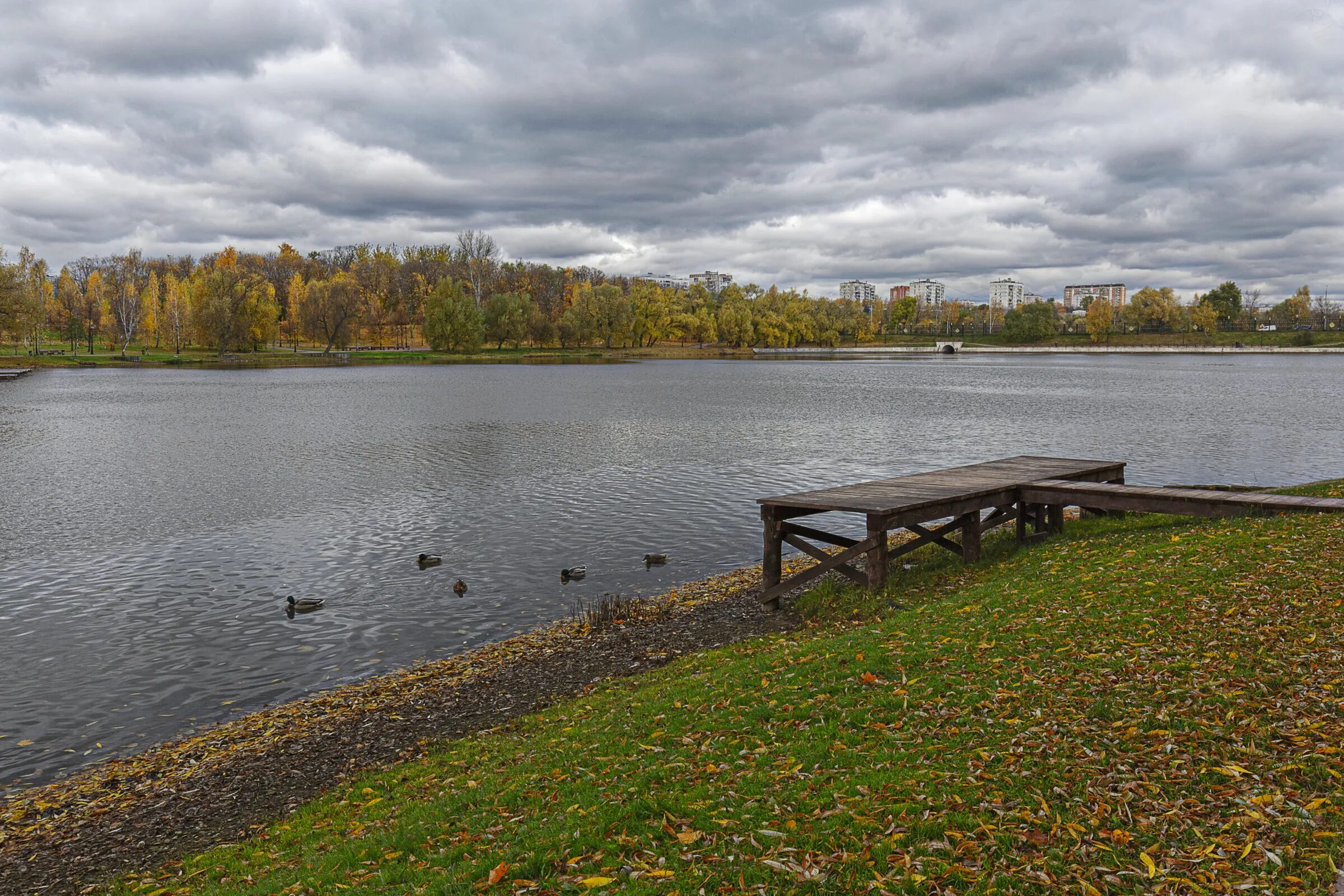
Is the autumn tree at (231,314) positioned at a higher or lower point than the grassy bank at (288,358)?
higher

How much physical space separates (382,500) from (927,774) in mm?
27922

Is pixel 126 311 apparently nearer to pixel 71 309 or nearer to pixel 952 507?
pixel 71 309

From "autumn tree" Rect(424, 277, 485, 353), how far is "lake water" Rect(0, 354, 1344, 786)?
6660 centimetres

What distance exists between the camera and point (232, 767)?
1205 centimetres

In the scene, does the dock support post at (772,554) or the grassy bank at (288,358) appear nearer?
the dock support post at (772,554)

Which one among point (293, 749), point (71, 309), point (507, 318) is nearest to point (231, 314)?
point (507, 318)

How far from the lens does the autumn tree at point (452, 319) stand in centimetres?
14625

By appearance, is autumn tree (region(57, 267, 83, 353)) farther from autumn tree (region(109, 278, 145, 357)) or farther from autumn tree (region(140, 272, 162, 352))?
autumn tree (region(140, 272, 162, 352))

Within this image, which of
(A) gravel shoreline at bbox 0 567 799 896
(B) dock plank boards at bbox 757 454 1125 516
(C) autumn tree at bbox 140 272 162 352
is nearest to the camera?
(A) gravel shoreline at bbox 0 567 799 896

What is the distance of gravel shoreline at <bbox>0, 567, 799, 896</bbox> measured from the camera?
32.4 feet

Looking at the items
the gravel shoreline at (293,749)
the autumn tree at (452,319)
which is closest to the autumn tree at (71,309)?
the autumn tree at (452,319)

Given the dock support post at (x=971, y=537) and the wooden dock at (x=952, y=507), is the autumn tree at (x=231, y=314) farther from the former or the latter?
the dock support post at (x=971, y=537)

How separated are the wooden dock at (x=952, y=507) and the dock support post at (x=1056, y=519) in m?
0.02

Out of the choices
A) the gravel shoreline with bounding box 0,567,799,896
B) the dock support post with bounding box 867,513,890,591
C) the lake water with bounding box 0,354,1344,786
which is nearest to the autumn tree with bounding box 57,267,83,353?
the lake water with bounding box 0,354,1344,786
